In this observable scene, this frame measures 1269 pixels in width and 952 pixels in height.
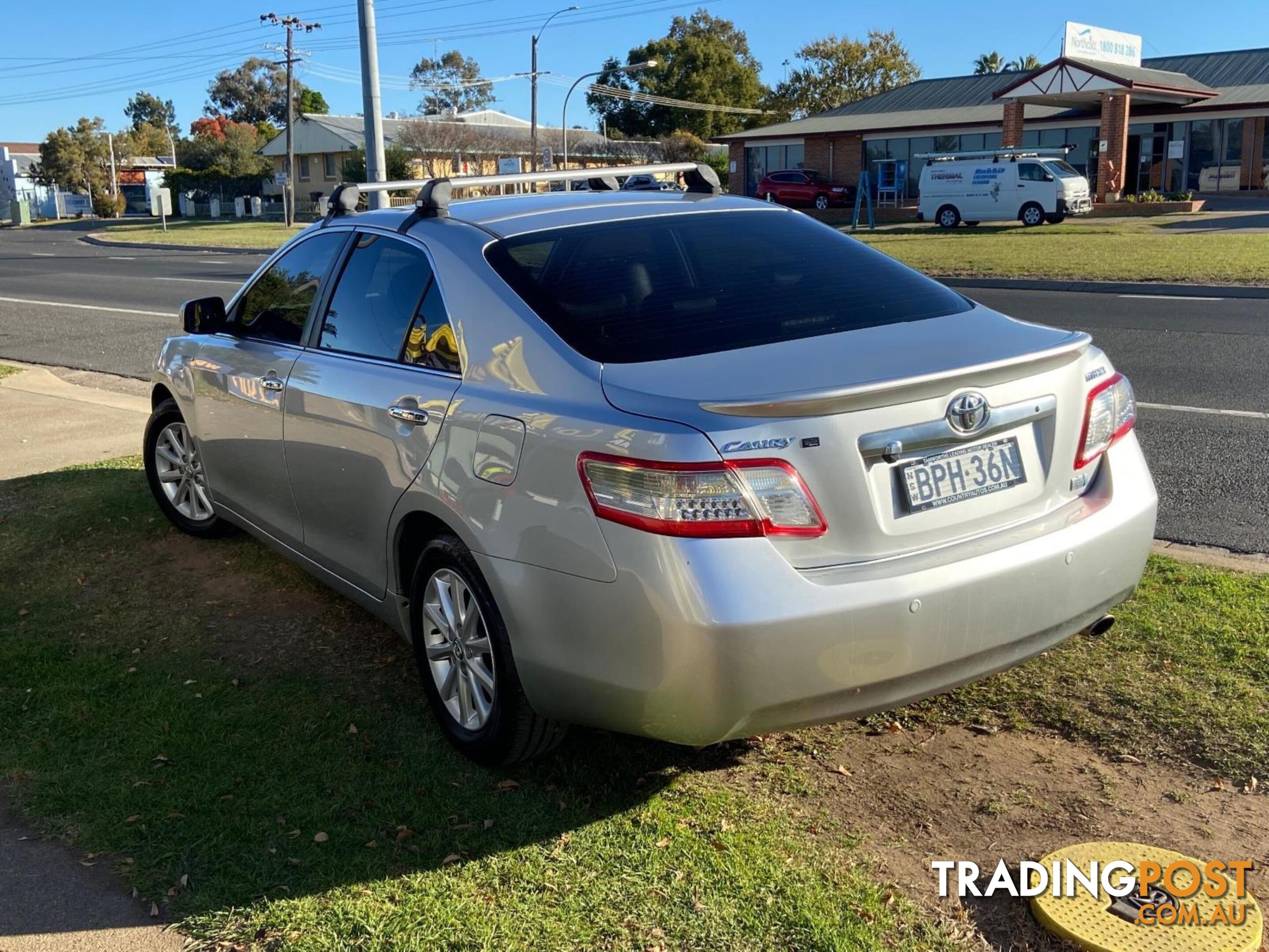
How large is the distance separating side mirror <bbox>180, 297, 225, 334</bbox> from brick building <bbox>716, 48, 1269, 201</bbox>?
36061mm

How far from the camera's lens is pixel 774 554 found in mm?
2840

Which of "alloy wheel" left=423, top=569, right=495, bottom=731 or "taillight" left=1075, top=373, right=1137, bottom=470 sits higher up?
"taillight" left=1075, top=373, right=1137, bottom=470

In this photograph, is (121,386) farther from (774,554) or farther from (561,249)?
(774,554)

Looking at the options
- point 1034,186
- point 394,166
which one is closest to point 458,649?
point 1034,186

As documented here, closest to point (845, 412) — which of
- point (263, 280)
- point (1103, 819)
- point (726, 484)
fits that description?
point (726, 484)

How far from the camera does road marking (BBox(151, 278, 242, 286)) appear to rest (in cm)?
2062

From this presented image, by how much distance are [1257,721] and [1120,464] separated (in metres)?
0.91

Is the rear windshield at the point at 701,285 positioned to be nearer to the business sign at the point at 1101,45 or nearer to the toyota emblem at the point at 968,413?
the toyota emblem at the point at 968,413

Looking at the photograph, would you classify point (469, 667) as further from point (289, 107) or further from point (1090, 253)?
point (289, 107)

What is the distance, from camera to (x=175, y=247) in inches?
1390

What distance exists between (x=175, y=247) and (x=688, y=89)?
50444mm

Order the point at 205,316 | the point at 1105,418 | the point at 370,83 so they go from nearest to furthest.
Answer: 1. the point at 1105,418
2. the point at 205,316
3. the point at 370,83

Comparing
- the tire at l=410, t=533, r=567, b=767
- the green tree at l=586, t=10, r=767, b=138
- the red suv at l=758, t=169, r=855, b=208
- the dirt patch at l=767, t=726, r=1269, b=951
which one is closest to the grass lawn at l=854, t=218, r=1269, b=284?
the dirt patch at l=767, t=726, r=1269, b=951

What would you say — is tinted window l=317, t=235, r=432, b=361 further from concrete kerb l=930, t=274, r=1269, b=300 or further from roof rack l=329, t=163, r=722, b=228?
concrete kerb l=930, t=274, r=1269, b=300
